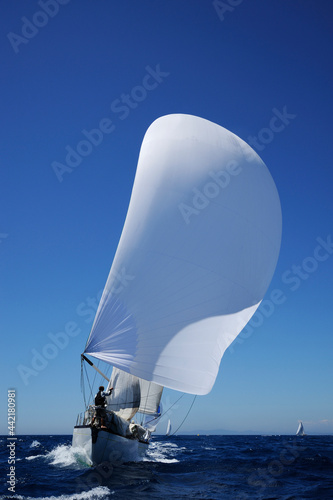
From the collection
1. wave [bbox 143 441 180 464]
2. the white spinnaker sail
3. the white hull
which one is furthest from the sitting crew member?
the white spinnaker sail

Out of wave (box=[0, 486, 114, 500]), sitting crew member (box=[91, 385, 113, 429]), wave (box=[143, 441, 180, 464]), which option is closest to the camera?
wave (box=[0, 486, 114, 500])

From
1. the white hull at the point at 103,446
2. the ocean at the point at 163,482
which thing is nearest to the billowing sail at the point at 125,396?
the white hull at the point at 103,446

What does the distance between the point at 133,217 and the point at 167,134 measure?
3.07m

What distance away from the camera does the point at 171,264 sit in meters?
10.9

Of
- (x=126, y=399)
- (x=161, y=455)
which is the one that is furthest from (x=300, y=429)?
(x=126, y=399)

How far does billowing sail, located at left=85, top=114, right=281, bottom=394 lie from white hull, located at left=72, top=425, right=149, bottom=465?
3324 mm

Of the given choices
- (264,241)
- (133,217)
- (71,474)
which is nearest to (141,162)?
(133,217)

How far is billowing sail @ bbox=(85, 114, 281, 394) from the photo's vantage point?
10.4 m

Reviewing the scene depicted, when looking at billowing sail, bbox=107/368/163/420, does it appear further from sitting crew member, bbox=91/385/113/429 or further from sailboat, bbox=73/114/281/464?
sitting crew member, bbox=91/385/113/429

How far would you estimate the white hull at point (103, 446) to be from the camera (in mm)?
11938

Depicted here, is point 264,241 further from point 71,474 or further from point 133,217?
point 71,474

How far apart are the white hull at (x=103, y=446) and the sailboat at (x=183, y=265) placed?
0.03 meters

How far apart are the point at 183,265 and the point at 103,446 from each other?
6.31m

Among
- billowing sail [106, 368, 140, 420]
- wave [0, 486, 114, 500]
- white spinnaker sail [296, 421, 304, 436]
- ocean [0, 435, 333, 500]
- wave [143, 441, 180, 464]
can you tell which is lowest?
white spinnaker sail [296, 421, 304, 436]
